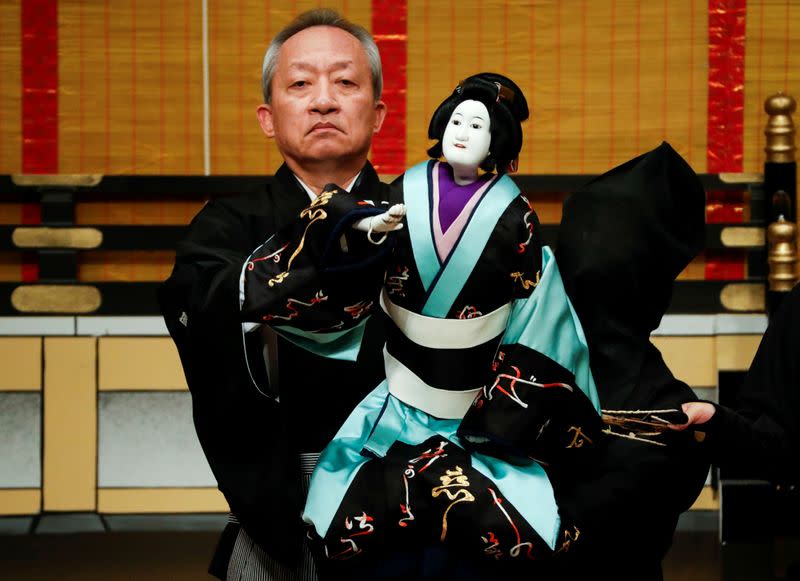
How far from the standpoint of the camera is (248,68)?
12.5 feet

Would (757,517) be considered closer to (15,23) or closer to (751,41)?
(751,41)

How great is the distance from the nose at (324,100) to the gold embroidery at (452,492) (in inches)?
26.1

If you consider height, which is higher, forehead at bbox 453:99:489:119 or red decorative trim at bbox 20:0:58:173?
red decorative trim at bbox 20:0:58:173

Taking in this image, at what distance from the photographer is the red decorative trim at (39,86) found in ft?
12.5

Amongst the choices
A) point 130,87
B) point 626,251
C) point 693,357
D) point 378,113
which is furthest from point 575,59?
point 626,251

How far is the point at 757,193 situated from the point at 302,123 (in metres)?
2.39

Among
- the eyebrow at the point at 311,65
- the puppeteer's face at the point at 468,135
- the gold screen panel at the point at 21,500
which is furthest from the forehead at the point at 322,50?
the gold screen panel at the point at 21,500

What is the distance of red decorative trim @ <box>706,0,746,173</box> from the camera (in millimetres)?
3820

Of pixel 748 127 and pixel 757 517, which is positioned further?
pixel 748 127

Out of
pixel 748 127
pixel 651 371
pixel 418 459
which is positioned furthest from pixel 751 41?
pixel 418 459

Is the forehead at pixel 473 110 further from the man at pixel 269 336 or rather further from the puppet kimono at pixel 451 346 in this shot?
the man at pixel 269 336

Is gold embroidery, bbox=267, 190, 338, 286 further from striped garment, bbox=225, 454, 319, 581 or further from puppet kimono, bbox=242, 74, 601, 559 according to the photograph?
striped garment, bbox=225, 454, 319, 581

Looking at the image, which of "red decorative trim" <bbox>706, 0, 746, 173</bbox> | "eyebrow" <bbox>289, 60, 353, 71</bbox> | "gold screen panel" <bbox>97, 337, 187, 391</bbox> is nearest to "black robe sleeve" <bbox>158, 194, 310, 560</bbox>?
"eyebrow" <bbox>289, 60, 353, 71</bbox>

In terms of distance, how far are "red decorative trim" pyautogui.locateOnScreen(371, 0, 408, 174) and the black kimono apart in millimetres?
1951
